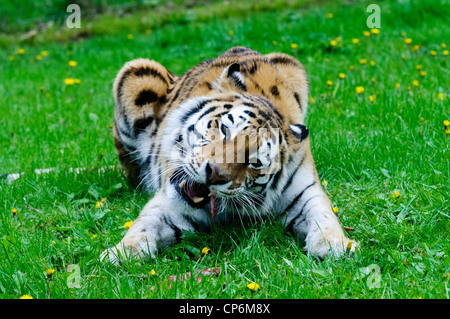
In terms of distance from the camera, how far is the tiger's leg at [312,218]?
3.13m

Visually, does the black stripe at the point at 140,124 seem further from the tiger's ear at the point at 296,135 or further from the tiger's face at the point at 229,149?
the tiger's ear at the point at 296,135

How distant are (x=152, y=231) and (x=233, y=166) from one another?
713 millimetres

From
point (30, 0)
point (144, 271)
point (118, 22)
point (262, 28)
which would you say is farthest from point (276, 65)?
point (30, 0)

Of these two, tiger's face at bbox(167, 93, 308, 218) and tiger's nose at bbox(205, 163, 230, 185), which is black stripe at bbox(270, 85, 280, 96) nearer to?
tiger's face at bbox(167, 93, 308, 218)

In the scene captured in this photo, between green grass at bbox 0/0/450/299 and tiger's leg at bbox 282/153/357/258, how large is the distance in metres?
0.10

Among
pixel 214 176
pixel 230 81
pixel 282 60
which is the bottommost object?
pixel 214 176

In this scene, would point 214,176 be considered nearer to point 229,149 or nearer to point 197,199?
point 229,149

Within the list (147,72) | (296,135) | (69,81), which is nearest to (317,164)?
(296,135)

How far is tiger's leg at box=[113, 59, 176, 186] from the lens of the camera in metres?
4.59

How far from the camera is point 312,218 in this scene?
340cm

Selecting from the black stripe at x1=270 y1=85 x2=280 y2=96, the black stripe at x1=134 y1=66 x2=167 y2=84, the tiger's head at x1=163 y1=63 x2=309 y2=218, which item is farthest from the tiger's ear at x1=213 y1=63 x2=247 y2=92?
the black stripe at x1=134 y1=66 x2=167 y2=84

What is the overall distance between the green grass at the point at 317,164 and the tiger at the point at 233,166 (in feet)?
0.46

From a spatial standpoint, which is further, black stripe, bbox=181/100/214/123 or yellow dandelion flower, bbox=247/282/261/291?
black stripe, bbox=181/100/214/123
